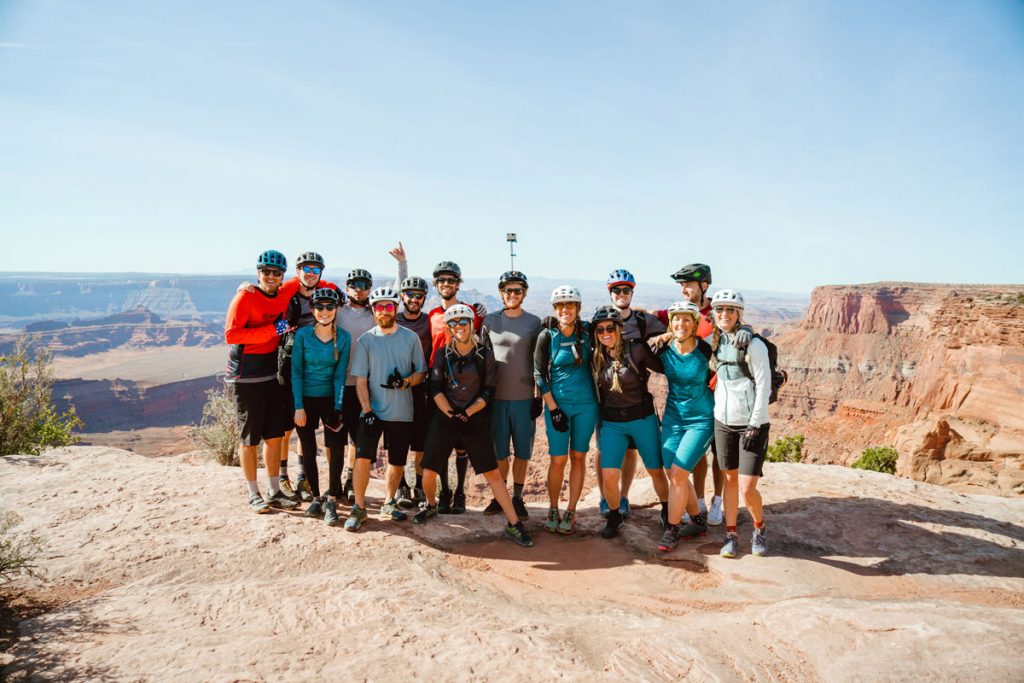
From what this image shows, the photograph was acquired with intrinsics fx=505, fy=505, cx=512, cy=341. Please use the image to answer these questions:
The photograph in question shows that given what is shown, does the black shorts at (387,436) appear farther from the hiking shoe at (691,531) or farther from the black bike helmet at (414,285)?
the hiking shoe at (691,531)

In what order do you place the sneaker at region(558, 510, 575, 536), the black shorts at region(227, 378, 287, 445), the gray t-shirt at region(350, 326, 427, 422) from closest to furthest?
the gray t-shirt at region(350, 326, 427, 422) → the black shorts at region(227, 378, 287, 445) → the sneaker at region(558, 510, 575, 536)

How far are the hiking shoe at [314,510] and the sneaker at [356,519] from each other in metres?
0.43

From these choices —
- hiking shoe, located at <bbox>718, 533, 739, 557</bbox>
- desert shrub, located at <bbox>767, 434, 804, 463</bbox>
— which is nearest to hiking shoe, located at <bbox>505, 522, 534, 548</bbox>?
hiking shoe, located at <bbox>718, 533, 739, 557</bbox>

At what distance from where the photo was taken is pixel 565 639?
3.98 meters

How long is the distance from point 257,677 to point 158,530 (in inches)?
126

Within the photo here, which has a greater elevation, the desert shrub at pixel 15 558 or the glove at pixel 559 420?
the glove at pixel 559 420

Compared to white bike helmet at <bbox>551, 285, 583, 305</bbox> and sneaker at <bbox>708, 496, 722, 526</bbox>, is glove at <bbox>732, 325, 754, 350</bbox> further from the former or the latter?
sneaker at <bbox>708, 496, 722, 526</bbox>

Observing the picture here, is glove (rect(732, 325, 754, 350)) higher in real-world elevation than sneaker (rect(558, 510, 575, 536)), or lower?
higher

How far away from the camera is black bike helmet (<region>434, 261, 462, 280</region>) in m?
6.32

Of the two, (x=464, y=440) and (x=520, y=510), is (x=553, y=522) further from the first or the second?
(x=464, y=440)

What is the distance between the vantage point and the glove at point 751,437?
5191mm

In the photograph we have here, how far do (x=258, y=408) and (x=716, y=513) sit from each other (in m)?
5.87

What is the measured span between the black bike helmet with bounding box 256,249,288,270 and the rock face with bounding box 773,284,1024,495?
58.7 ft

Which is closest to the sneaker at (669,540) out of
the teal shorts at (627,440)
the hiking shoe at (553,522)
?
the teal shorts at (627,440)
